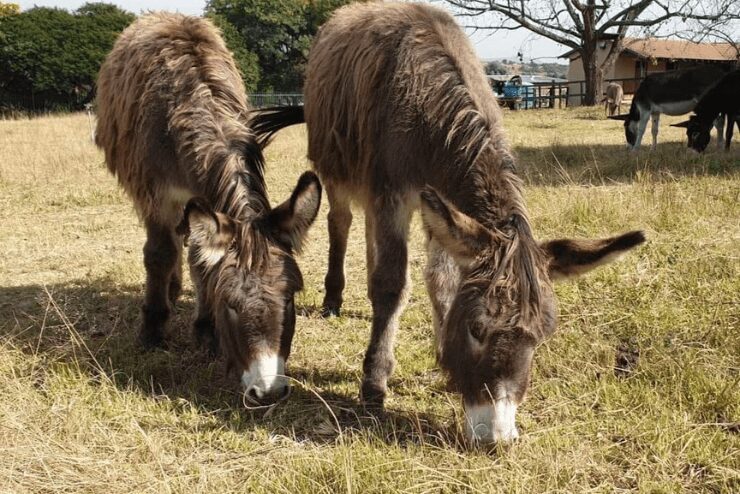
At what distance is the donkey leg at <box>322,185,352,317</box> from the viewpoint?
4969 millimetres

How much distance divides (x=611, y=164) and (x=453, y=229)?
8.08 meters

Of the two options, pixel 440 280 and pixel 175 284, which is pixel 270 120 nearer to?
pixel 175 284

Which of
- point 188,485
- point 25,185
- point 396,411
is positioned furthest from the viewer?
point 25,185

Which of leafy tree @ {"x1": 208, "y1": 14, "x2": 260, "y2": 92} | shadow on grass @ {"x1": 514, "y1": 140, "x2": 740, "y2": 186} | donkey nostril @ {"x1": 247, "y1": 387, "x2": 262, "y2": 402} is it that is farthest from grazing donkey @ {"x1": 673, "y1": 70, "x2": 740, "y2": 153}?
leafy tree @ {"x1": 208, "y1": 14, "x2": 260, "y2": 92}

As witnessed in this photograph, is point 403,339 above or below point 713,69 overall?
below

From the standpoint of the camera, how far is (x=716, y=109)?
1153cm

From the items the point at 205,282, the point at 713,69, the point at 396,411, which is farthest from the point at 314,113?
the point at 713,69

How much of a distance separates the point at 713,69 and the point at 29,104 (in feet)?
112

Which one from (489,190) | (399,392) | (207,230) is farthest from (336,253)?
(489,190)

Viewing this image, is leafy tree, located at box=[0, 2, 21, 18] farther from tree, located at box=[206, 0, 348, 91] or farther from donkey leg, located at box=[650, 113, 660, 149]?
donkey leg, located at box=[650, 113, 660, 149]

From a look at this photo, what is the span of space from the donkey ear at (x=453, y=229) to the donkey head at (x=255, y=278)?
3.12 ft

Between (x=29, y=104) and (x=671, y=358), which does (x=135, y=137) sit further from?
(x=29, y=104)

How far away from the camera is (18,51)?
32656mm

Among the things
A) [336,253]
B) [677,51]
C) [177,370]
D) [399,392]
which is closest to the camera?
[399,392]
